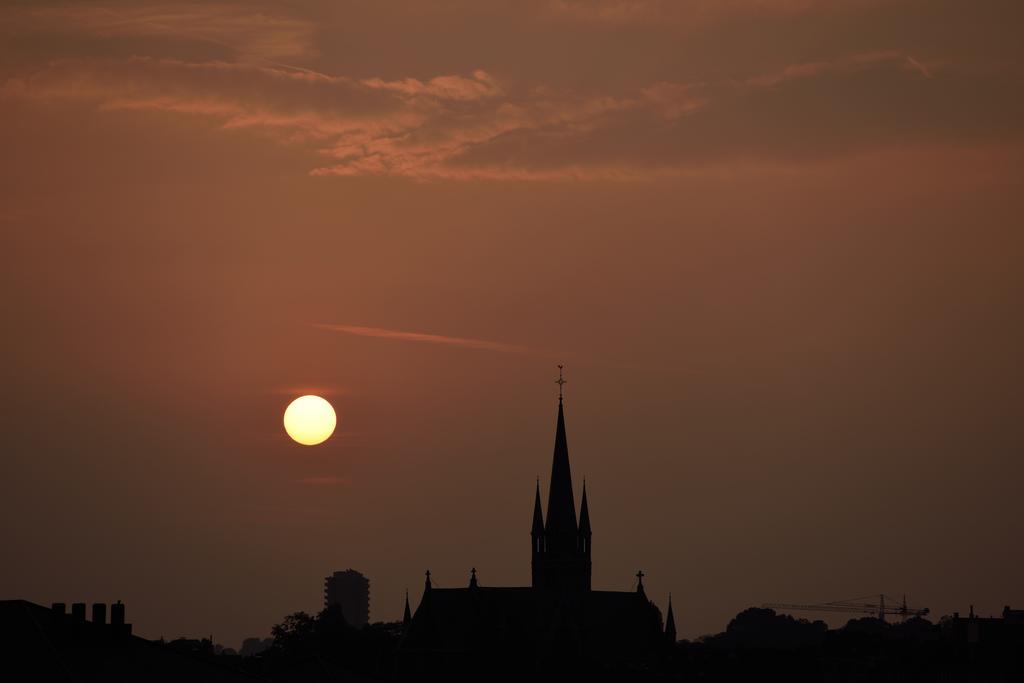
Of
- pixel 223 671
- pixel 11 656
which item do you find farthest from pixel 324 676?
pixel 11 656

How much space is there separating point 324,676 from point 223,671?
37343 millimetres

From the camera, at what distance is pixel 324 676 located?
410 feet

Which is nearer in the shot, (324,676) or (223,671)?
(223,671)

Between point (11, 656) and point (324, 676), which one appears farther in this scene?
point (324, 676)

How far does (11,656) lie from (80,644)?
462 centimetres

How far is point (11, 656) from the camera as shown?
80.2 meters

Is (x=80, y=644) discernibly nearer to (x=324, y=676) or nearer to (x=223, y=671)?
(x=223, y=671)

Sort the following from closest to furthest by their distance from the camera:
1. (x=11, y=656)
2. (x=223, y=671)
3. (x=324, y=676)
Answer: (x=11, y=656), (x=223, y=671), (x=324, y=676)

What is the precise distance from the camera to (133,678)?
270 ft

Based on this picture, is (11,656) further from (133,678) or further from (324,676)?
(324,676)

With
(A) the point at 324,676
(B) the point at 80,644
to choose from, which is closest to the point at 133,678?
(B) the point at 80,644

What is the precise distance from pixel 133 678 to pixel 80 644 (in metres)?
3.45

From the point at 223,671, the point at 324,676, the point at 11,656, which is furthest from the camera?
the point at 324,676

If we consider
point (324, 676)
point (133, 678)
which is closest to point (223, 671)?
point (133, 678)
